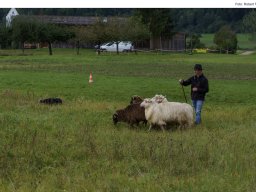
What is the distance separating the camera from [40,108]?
17.6 meters

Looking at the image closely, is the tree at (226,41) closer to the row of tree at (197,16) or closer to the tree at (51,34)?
the tree at (51,34)

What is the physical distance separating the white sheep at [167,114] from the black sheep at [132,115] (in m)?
0.23

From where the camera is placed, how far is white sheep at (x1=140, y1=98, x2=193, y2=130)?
13.9m

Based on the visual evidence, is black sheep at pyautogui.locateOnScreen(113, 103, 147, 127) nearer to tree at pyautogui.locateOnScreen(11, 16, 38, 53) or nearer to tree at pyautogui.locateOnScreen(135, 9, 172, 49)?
tree at pyautogui.locateOnScreen(11, 16, 38, 53)

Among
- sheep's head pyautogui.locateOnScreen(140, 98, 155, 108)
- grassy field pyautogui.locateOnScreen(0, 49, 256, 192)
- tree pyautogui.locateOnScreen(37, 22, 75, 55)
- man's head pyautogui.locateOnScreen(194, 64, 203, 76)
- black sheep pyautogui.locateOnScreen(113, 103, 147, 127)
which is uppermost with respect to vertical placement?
tree pyautogui.locateOnScreen(37, 22, 75, 55)

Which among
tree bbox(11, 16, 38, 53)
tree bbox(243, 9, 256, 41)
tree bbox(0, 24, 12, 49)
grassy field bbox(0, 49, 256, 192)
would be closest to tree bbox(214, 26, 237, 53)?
tree bbox(243, 9, 256, 41)

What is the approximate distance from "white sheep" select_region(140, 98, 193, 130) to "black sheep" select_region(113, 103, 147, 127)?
234 millimetres

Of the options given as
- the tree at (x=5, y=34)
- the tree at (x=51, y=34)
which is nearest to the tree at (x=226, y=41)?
the tree at (x=51, y=34)

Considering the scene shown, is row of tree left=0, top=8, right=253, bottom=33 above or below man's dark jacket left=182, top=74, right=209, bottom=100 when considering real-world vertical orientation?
above

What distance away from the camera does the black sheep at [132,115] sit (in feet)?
47.0

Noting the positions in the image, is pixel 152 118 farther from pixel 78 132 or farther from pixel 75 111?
pixel 75 111

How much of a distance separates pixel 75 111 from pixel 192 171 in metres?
8.47

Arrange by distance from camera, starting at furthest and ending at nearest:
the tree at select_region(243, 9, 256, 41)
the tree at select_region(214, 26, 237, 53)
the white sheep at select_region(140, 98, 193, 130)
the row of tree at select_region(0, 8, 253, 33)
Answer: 1. the row of tree at select_region(0, 8, 253, 33)
2. the tree at select_region(243, 9, 256, 41)
3. the tree at select_region(214, 26, 237, 53)
4. the white sheep at select_region(140, 98, 193, 130)

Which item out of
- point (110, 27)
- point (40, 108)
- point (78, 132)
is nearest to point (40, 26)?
point (110, 27)
